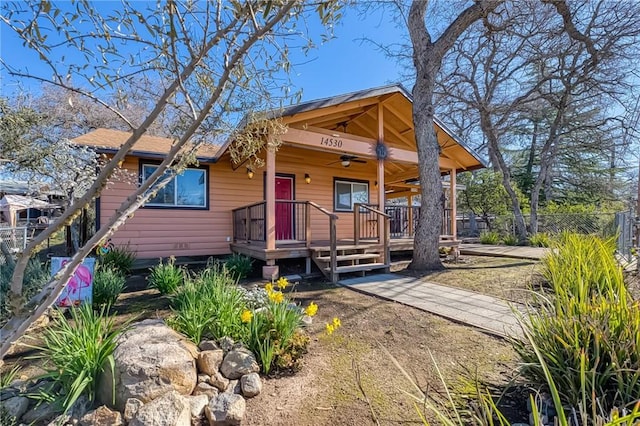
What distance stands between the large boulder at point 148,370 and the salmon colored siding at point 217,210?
19.5 feet

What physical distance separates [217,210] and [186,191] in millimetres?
963

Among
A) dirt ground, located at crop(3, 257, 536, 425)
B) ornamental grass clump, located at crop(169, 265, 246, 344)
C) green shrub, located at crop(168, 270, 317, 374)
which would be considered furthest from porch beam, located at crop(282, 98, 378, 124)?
green shrub, located at crop(168, 270, 317, 374)

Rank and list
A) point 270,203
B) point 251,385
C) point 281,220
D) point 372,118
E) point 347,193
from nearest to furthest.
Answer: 1. point 251,385
2. point 270,203
3. point 372,118
4. point 281,220
5. point 347,193

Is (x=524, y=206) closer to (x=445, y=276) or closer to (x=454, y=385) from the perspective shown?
(x=445, y=276)

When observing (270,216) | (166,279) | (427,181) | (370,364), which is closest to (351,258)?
(270,216)

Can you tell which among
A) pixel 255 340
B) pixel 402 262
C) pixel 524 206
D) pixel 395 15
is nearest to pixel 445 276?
pixel 402 262

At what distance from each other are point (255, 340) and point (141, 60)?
2.32 meters

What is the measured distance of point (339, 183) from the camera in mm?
10805

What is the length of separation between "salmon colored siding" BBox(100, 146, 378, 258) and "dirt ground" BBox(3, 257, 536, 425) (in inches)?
125

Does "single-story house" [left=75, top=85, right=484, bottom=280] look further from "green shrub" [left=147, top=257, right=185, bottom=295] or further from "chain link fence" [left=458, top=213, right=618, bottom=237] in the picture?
"chain link fence" [left=458, top=213, right=618, bottom=237]

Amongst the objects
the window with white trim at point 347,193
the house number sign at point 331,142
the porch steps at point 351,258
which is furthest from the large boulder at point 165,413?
the window with white trim at point 347,193

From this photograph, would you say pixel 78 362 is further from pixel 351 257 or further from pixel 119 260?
pixel 351 257

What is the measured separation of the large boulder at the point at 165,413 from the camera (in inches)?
72.9

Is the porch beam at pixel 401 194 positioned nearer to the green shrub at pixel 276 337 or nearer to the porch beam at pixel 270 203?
the porch beam at pixel 270 203
